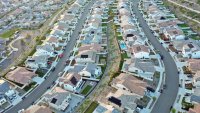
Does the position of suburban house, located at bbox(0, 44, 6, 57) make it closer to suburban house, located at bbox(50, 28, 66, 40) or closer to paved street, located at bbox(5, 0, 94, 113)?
suburban house, located at bbox(50, 28, 66, 40)

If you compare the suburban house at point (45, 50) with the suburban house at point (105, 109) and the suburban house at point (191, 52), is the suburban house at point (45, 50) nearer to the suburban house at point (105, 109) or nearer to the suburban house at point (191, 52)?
the suburban house at point (105, 109)

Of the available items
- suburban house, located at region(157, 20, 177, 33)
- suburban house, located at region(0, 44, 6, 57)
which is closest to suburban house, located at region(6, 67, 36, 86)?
suburban house, located at region(0, 44, 6, 57)

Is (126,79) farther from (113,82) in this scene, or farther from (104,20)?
Answer: (104,20)

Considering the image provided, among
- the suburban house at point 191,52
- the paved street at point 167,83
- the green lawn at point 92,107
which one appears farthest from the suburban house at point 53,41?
the suburban house at point 191,52

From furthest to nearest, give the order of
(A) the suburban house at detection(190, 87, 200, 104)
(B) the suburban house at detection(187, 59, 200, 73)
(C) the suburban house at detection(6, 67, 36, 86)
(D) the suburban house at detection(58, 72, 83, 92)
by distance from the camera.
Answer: (C) the suburban house at detection(6, 67, 36, 86) < (B) the suburban house at detection(187, 59, 200, 73) < (D) the suburban house at detection(58, 72, 83, 92) < (A) the suburban house at detection(190, 87, 200, 104)

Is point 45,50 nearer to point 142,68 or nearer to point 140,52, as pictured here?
point 140,52

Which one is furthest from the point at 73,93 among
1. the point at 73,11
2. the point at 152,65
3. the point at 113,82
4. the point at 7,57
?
the point at 73,11
